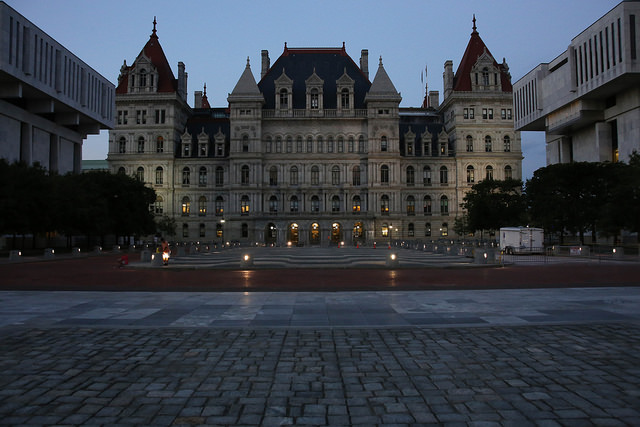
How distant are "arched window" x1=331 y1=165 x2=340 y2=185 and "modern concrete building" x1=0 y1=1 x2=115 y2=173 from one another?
1550 inches

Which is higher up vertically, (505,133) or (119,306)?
(505,133)

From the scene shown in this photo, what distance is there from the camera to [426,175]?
84312 millimetres

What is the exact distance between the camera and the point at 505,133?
82.7 meters

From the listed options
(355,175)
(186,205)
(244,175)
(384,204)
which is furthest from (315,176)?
(186,205)

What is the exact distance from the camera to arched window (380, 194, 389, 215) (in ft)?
265

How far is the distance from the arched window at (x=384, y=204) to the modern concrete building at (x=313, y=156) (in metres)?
0.26

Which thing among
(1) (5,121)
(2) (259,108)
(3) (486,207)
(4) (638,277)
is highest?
(2) (259,108)

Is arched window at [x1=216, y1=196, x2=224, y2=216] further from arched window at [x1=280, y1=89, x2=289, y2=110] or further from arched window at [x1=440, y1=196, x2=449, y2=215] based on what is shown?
arched window at [x1=440, y1=196, x2=449, y2=215]

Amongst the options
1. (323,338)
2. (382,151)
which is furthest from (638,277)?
(382,151)

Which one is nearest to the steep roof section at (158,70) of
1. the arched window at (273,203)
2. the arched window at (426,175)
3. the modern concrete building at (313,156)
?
the modern concrete building at (313,156)

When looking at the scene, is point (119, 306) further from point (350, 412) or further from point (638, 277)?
point (638, 277)

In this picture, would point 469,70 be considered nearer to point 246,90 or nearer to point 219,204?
point 246,90

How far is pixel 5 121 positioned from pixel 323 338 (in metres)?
62.4

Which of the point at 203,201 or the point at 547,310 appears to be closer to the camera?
the point at 547,310
